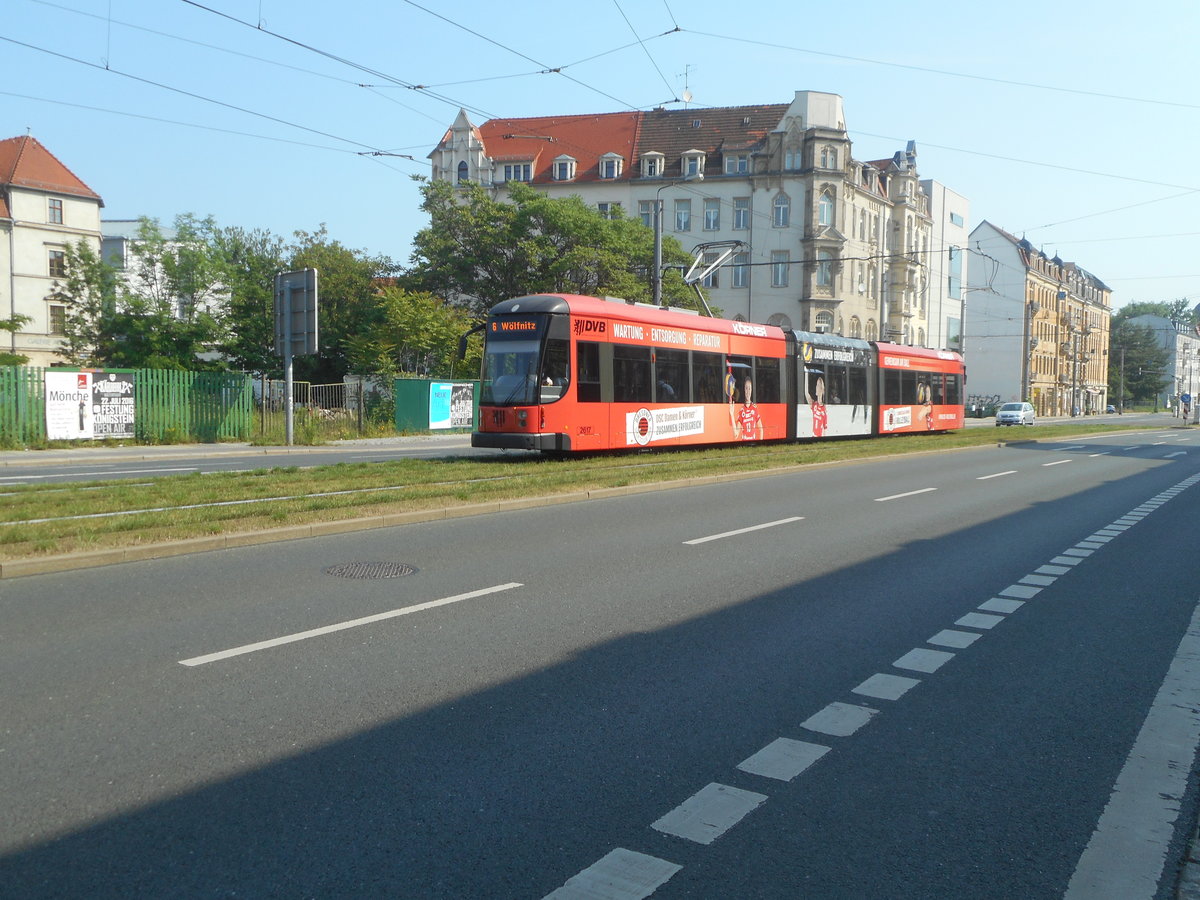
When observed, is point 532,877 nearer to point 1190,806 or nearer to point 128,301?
point 1190,806

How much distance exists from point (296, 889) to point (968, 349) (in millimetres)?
107317

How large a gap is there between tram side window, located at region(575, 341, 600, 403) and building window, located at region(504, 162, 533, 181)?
55047 mm

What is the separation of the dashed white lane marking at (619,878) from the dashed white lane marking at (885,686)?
8.01ft

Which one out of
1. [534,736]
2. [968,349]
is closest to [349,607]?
[534,736]

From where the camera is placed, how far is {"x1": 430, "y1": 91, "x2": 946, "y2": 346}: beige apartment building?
223ft

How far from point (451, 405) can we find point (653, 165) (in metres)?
37.6

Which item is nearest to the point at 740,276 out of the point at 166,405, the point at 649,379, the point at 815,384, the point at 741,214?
the point at 741,214

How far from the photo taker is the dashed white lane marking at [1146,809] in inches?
142

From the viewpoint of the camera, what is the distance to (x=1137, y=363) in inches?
5502

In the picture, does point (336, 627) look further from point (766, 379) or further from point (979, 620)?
point (766, 379)

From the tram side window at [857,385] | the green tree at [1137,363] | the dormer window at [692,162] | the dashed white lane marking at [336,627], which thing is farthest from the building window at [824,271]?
the green tree at [1137,363]

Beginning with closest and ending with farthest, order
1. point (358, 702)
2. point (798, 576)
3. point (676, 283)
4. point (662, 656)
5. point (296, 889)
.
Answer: point (296, 889) → point (358, 702) → point (662, 656) → point (798, 576) → point (676, 283)

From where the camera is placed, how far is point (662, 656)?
643 cm

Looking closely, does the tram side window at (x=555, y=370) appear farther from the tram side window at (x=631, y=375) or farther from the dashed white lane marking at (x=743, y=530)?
the dashed white lane marking at (x=743, y=530)
